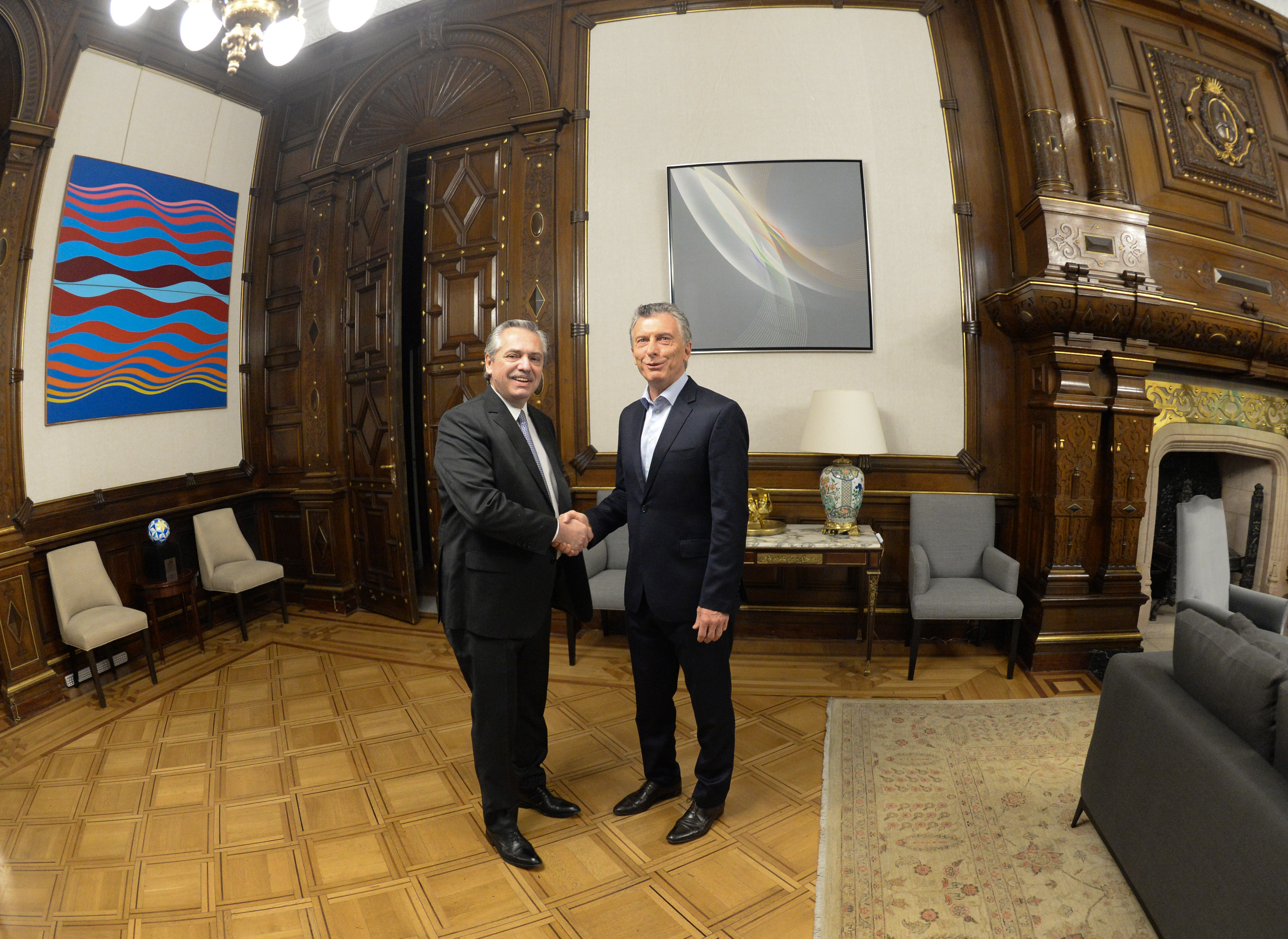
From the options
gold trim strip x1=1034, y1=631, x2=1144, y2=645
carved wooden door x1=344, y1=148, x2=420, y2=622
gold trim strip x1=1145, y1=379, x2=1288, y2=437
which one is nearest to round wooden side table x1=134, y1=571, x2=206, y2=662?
carved wooden door x1=344, y1=148, x2=420, y2=622

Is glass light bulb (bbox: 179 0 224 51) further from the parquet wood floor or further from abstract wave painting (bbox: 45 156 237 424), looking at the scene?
the parquet wood floor

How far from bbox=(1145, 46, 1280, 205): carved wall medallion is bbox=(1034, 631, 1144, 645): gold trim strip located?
271cm

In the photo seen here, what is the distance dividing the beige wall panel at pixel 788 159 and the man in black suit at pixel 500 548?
2032 millimetres

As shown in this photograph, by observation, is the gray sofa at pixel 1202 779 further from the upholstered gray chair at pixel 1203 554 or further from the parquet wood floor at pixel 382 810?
the upholstered gray chair at pixel 1203 554

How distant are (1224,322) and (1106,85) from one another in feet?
4.92

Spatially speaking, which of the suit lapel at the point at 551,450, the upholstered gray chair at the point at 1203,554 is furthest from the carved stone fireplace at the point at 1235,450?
the suit lapel at the point at 551,450

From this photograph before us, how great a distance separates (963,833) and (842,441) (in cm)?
190

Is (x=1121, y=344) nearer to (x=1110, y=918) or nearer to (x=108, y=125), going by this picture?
(x=1110, y=918)

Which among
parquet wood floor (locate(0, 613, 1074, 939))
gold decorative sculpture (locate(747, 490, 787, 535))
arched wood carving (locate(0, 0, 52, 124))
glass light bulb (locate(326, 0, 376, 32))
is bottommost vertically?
parquet wood floor (locate(0, 613, 1074, 939))

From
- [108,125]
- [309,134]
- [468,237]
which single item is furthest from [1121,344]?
[108,125]

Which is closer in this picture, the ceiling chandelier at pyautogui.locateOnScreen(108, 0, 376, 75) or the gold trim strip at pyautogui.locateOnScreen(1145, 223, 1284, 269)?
the ceiling chandelier at pyautogui.locateOnScreen(108, 0, 376, 75)

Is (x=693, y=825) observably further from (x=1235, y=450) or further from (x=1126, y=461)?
(x=1235, y=450)

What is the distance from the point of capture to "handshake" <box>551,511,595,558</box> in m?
2.03

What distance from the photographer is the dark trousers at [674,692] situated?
2.13 m
